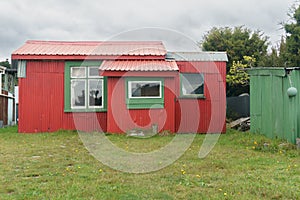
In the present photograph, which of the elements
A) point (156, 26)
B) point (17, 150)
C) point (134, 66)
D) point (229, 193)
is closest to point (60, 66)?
point (134, 66)

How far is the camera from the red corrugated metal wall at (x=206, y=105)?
1306cm

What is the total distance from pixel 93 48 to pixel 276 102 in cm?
732

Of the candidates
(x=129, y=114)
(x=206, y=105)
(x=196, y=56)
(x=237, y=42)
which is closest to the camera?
(x=129, y=114)

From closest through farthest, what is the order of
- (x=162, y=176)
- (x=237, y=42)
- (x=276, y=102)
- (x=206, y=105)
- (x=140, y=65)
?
(x=162, y=176)
(x=276, y=102)
(x=140, y=65)
(x=206, y=105)
(x=237, y=42)

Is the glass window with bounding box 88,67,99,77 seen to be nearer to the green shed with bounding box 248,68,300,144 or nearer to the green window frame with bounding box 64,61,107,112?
the green window frame with bounding box 64,61,107,112

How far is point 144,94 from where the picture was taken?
12023 mm

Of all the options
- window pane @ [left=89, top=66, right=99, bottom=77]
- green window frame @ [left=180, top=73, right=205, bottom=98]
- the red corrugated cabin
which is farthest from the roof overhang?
green window frame @ [left=180, top=73, right=205, bottom=98]

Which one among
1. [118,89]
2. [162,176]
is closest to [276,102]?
[118,89]

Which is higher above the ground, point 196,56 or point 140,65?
point 196,56

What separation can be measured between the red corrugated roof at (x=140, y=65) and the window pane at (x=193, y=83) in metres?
0.90

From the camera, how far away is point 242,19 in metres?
24.1

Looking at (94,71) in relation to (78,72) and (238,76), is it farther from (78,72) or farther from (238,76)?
(238,76)

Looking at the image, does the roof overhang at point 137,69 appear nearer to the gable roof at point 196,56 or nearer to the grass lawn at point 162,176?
the gable roof at point 196,56

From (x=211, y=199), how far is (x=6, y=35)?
23109mm
